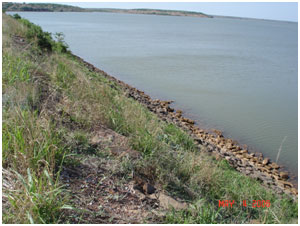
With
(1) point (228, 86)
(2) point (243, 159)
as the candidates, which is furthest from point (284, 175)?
(1) point (228, 86)

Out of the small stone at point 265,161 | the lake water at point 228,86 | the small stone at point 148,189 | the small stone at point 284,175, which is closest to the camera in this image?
the small stone at point 148,189

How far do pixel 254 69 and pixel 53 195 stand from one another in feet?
68.0

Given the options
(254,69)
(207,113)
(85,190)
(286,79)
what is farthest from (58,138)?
(254,69)

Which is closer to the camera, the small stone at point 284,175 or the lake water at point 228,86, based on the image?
the small stone at point 284,175

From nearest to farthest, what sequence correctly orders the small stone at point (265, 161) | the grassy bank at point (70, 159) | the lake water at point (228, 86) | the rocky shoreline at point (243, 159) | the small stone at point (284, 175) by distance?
the grassy bank at point (70, 159) → the rocky shoreline at point (243, 159) → the small stone at point (284, 175) → the small stone at point (265, 161) → the lake water at point (228, 86)

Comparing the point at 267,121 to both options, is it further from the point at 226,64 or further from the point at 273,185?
the point at 226,64

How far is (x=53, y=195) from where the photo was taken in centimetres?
249

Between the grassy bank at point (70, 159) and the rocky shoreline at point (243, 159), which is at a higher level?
the grassy bank at point (70, 159)
